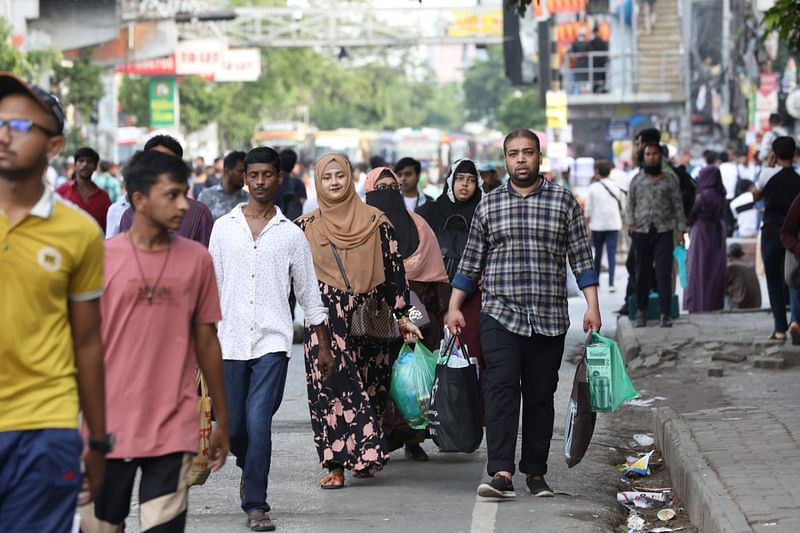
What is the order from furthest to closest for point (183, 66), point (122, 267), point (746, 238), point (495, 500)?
point (183, 66) < point (746, 238) < point (495, 500) < point (122, 267)

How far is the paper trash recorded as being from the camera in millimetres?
8320

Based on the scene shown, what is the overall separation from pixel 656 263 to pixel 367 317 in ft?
23.3

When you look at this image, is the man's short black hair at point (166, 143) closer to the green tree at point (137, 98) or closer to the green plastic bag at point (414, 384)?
the green plastic bag at point (414, 384)

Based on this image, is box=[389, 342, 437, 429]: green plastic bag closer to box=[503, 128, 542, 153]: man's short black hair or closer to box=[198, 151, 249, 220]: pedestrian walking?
box=[503, 128, 542, 153]: man's short black hair

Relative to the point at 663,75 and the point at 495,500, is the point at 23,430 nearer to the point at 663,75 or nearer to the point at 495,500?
the point at 495,500

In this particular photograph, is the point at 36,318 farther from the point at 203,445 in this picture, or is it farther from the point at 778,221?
the point at 778,221

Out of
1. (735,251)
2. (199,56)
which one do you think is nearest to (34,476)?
(735,251)

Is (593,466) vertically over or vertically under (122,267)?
under

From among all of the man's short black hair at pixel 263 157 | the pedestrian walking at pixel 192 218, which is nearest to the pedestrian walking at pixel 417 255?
the pedestrian walking at pixel 192 218

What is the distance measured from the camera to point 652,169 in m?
15.1

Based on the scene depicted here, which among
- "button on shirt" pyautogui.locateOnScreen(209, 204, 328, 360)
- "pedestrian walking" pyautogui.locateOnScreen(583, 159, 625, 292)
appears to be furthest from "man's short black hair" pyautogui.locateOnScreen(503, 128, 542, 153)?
"pedestrian walking" pyautogui.locateOnScreen(583, 159, 625, 292)

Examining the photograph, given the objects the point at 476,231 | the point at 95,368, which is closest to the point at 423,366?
the point at 476,231

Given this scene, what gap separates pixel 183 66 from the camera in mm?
50188

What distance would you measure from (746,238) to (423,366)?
1780 cm
